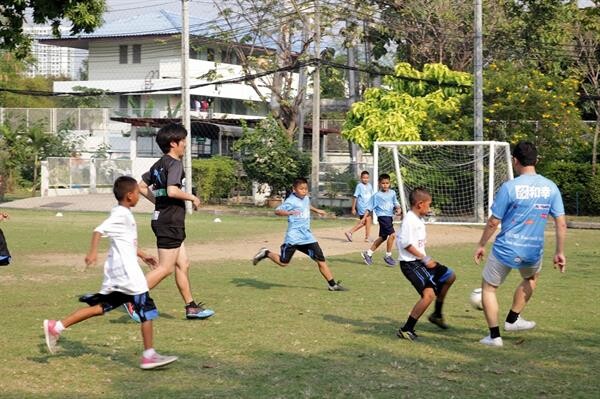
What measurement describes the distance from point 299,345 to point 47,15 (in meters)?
9.54

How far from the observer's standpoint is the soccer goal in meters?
29.0

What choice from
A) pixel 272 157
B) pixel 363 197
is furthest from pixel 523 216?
pixel 272 157

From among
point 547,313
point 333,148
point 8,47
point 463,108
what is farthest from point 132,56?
point 547,313

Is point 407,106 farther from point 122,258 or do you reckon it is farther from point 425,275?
point 122,258

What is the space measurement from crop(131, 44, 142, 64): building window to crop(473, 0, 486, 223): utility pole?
35.8 m

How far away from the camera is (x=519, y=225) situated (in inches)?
339

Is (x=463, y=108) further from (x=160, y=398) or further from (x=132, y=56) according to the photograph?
(x=132, y=56)

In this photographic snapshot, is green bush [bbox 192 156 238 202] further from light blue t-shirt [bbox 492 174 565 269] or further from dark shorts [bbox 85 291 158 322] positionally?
dark shorts [bbox 85 291 158 322]

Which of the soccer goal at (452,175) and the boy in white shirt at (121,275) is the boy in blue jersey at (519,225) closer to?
the boy in white shirt at (121,275)

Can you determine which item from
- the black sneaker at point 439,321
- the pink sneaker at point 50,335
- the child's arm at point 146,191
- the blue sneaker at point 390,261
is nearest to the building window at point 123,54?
the blue sneaker at point 390,261

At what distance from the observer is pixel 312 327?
31.5 feet

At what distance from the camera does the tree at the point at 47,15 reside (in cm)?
1594

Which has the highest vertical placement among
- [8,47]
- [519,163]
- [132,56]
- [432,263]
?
[132,56]

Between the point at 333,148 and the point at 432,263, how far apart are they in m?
45.5
